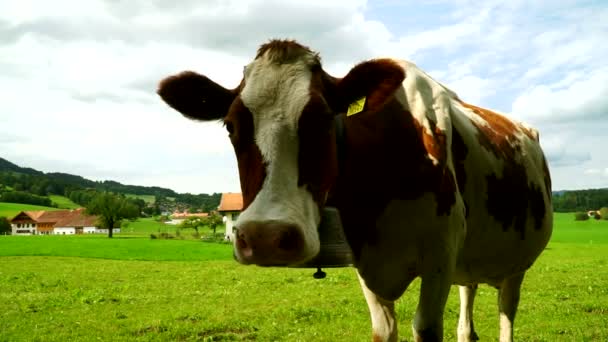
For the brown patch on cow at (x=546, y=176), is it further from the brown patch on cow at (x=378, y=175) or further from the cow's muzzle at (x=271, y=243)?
the cow's muzzle at (x=271, y=243)

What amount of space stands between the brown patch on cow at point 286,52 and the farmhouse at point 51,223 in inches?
5619

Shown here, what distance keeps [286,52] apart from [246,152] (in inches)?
26.0

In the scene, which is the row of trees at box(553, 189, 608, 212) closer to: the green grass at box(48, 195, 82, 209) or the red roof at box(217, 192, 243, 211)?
the red roof at box(217, 192, 243, 211)

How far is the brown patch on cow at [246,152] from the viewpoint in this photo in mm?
2736

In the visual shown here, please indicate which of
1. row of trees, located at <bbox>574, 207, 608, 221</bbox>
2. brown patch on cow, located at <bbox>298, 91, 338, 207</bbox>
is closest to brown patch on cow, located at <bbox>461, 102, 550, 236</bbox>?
brown patch on cow, located at <bbox>298, 91, 338, 207</bbox>

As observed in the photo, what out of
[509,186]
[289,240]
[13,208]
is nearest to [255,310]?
[509,186]

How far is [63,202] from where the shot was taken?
539ft

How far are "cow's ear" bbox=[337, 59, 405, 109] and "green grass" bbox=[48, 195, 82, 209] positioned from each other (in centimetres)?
17010

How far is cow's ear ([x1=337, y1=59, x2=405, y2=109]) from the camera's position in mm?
3199

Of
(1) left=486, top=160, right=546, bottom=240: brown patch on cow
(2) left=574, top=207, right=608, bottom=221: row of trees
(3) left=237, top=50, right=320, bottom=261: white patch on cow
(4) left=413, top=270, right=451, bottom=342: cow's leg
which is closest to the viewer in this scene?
(3) left=237, top=50, right=320, bottom=261: white patch on cow

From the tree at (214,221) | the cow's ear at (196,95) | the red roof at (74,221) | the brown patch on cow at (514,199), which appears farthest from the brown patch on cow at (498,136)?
the red roof at (74,221)

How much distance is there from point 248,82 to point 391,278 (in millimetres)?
1716

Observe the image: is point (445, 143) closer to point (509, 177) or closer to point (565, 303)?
point (509, 177)

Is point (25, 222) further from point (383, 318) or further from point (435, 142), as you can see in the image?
→ point (435, 142)
